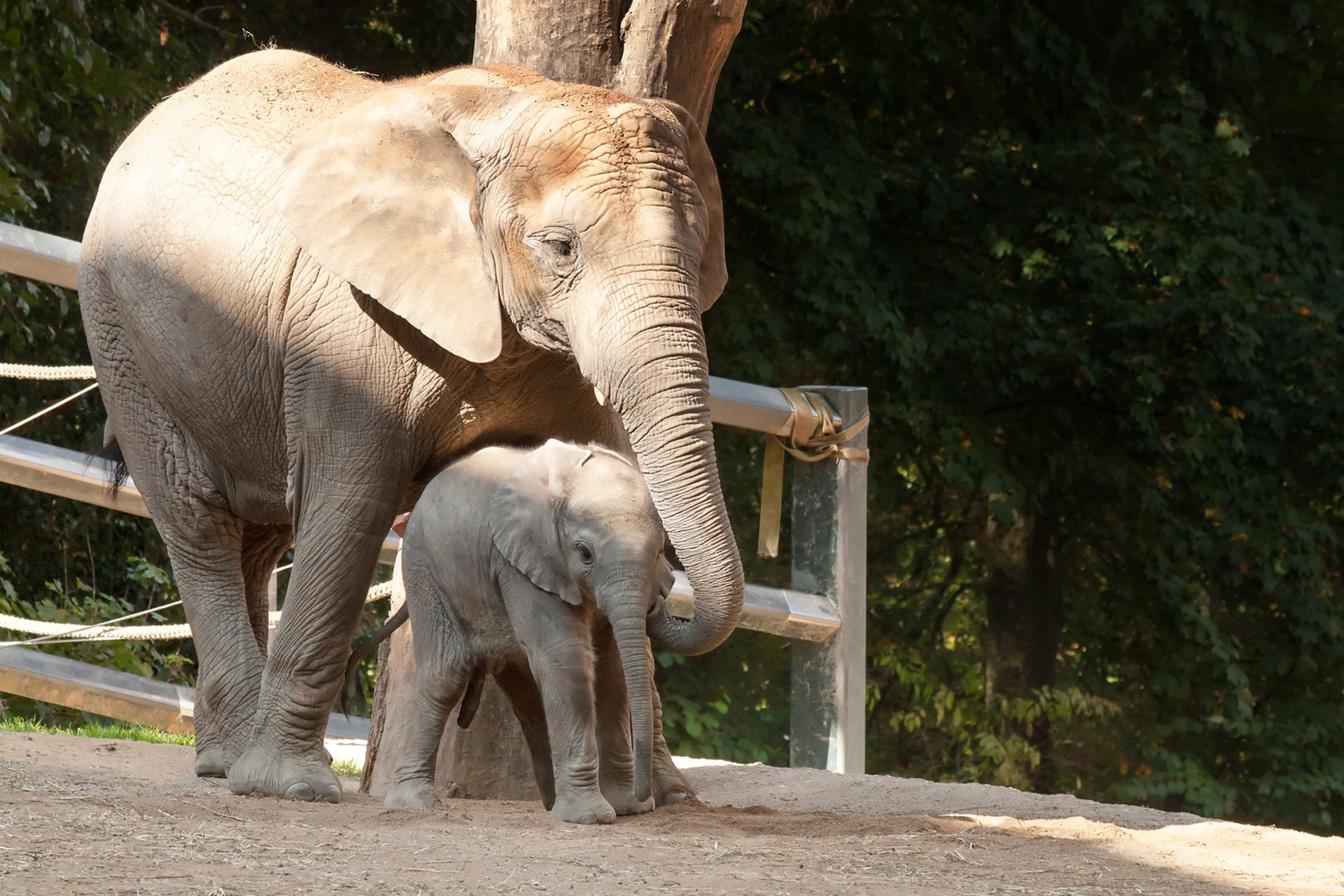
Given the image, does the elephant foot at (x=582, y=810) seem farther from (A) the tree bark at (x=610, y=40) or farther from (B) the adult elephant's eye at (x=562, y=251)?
(A) the tree bark at (x=610, y=40)

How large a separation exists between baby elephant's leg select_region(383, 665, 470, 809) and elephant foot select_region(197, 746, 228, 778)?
80 centimetres

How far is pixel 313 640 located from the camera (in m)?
4.29

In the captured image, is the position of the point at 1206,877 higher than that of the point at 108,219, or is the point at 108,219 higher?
the point at 108,219

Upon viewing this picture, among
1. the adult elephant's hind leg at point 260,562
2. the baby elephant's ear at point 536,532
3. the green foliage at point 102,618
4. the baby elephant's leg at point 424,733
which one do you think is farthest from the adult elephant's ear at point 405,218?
the green foliage at point 102,618

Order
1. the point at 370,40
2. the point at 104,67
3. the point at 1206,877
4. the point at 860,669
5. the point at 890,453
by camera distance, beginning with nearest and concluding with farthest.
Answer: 1. the point at 1206,877
2. the point at 860,669
3. the point at 104,67
4. the point at 370,40
5. the point at 890,453

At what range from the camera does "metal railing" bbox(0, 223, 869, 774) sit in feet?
19.8

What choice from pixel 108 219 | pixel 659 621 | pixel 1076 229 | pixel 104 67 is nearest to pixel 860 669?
pixel 659 621

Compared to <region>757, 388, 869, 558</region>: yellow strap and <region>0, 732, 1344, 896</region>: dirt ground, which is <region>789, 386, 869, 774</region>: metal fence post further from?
<region>0, 732, 1344, 896</region>: dirt ground

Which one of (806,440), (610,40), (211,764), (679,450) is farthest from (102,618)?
(679,450)

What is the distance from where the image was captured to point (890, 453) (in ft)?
39.0

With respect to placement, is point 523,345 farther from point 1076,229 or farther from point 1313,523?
point 1313,523

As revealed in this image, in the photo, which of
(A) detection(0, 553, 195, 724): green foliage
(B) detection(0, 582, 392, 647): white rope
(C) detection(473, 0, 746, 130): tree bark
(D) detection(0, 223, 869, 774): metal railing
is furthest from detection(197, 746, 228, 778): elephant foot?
(A) detection(0, 553, 195, 724): green foliage

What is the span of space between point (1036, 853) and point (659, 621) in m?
1.02

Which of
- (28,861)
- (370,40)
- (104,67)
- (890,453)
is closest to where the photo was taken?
(28,861)
